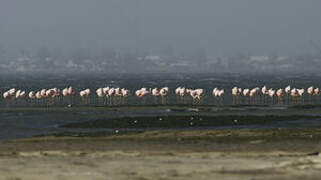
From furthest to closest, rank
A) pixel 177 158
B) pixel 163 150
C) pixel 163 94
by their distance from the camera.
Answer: pixel 163 94 < pixel 163 150 < pixel 177 158

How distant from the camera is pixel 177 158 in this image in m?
28.9

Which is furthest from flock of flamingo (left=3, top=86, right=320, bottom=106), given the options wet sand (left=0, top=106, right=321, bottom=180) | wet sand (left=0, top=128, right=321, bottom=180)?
wet sand (left=0, top=128, right=321, bottom=180)

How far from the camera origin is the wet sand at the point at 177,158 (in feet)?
77.1

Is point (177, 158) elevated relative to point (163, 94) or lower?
lower

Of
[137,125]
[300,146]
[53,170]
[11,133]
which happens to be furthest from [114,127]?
[53,170]

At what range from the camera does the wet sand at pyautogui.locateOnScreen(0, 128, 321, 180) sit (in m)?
23.5

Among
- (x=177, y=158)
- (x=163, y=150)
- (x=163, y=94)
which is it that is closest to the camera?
(x=177, y=158)

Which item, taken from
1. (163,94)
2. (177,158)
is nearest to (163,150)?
(177,158)

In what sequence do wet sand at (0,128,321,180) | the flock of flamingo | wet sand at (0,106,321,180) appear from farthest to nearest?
the flock of flamingo → wet sand at (0,106,321,180) → wet sand at (0,128,321,180)

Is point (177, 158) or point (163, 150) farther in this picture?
point (163, 150)

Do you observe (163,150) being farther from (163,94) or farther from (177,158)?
(163,94)

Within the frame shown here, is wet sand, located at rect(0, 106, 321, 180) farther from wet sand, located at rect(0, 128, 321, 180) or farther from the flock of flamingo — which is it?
the flock of flamingo

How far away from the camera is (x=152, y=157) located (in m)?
29.4

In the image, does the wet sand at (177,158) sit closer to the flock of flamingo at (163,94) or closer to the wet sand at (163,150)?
the wet sand at (163,150)
